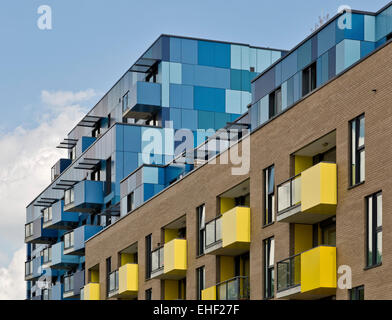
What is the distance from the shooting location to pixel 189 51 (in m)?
67.9

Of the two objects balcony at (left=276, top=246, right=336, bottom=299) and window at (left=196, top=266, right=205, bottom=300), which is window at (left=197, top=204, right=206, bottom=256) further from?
balcony at (left=276, top=246, right=336, bottom=299)

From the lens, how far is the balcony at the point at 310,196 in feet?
118

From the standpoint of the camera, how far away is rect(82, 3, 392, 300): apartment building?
3397 cm

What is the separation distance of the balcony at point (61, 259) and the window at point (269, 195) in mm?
37137

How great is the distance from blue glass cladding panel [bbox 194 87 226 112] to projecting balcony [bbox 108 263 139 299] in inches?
577

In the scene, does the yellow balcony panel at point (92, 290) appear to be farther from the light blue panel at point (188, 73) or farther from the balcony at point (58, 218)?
the balcony at point (58, 218)

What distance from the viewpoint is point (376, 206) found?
110 feet

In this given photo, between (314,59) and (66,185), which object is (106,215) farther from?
(314,59)

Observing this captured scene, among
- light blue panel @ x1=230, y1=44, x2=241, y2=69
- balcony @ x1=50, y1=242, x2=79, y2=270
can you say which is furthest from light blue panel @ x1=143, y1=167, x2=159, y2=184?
balcony @ x1=50, y1=242, x2=79, y2=270

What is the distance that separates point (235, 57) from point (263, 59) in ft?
7.62

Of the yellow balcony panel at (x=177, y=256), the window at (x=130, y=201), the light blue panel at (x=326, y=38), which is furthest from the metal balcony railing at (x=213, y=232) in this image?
the window at (x=130, y=201)

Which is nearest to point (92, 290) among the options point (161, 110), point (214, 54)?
point (161, 110)
